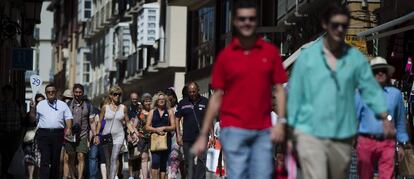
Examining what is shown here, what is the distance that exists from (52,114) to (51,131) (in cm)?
29

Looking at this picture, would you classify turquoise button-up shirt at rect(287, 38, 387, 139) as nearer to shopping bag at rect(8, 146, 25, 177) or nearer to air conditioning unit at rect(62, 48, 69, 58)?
shopping bag at rect(8, 146, 25, 177)

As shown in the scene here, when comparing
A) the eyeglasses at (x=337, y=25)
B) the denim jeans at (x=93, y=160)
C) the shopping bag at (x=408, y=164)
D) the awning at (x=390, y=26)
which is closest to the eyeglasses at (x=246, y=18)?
the eyeglasses at (x=337, y=25)

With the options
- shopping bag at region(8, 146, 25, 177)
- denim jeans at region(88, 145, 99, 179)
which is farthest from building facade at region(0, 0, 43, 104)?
shopping bag at region(8, 146, 25, 177)

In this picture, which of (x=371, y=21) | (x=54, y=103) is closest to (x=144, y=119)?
(x=54, y=103)

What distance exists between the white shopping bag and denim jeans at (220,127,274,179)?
10.0 meters

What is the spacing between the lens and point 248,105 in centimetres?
1048

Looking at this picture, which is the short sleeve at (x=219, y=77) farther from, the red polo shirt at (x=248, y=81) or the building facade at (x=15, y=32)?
the building facade at (x=15, y=32)

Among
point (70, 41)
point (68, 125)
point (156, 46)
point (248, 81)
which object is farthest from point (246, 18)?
point (70, 41)

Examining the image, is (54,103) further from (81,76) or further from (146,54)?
(81,76)

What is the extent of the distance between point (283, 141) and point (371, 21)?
15.6 m

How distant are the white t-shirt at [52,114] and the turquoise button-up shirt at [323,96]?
11.0m

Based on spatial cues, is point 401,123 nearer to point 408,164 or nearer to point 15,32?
point 408,164

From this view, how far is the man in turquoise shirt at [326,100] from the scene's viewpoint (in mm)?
10070

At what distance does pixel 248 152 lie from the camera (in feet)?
34.7
